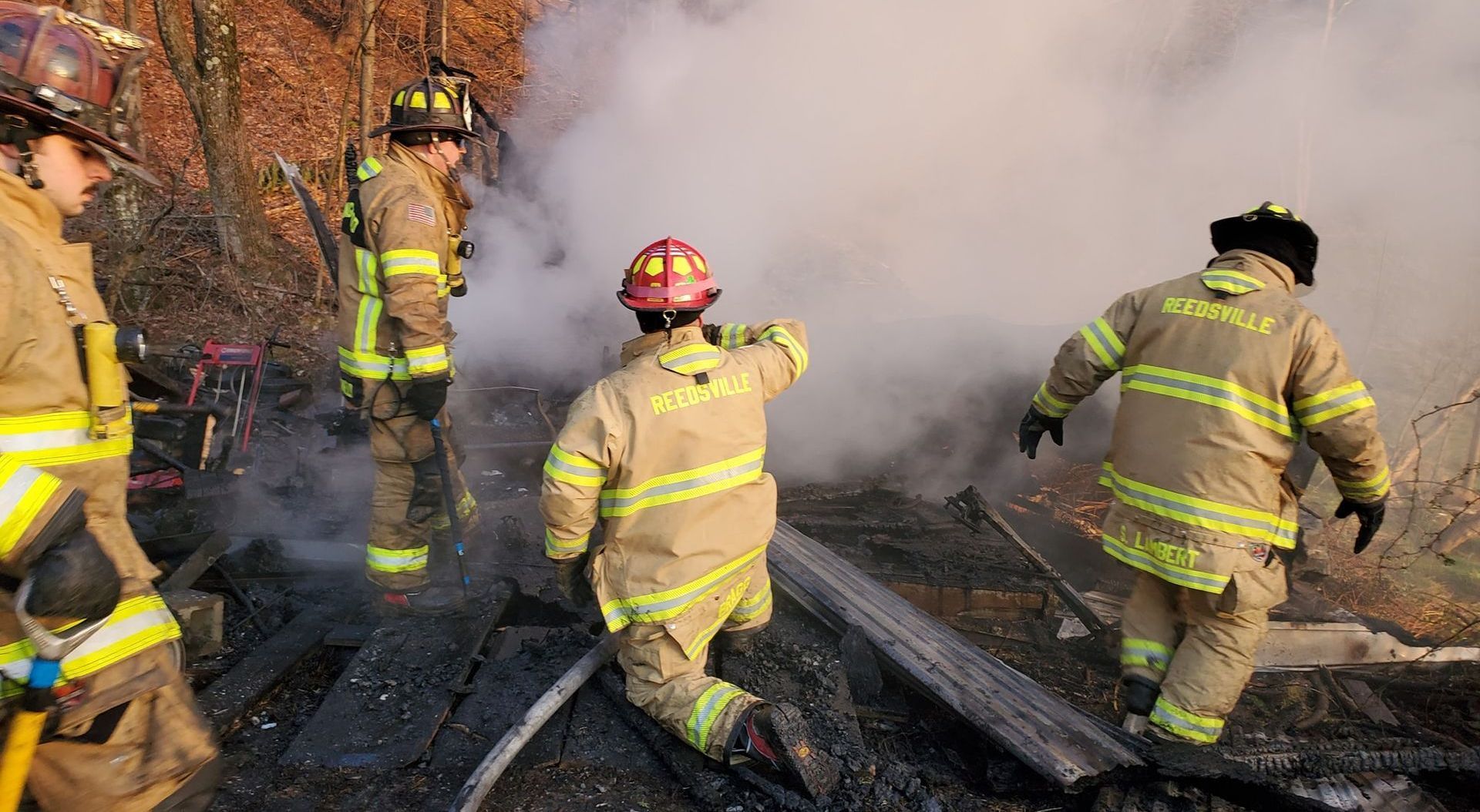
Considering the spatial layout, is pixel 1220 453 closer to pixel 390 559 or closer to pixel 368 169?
pixel 390 559

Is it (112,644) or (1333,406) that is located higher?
(1333,406)

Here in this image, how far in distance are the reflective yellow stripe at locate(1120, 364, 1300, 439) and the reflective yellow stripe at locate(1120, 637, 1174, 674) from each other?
0.95m

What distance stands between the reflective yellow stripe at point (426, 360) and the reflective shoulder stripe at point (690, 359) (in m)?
1.43

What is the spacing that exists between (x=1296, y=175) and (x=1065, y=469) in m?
9.58

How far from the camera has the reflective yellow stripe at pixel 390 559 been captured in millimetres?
3723

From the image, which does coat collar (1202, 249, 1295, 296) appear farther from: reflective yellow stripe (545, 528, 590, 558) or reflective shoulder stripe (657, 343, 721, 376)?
reflective yellow stripe (545, 528, 590, 558)

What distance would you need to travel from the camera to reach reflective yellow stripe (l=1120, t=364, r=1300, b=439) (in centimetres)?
272

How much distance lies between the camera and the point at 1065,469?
6.43 m

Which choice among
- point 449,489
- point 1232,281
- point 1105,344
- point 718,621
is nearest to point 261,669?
point 449,489

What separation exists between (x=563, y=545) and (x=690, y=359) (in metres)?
0.81

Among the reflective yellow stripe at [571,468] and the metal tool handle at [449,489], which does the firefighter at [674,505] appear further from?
the metal tool handle at [449,489]

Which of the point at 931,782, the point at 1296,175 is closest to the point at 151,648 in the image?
the point at 931,782

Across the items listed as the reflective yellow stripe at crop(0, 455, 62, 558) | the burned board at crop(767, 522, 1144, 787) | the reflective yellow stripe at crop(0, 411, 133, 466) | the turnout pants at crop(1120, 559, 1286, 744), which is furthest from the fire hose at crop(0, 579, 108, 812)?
the turnout pants at crop(1120, 559, 1286, 744)

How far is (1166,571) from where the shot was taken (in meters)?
2.84
